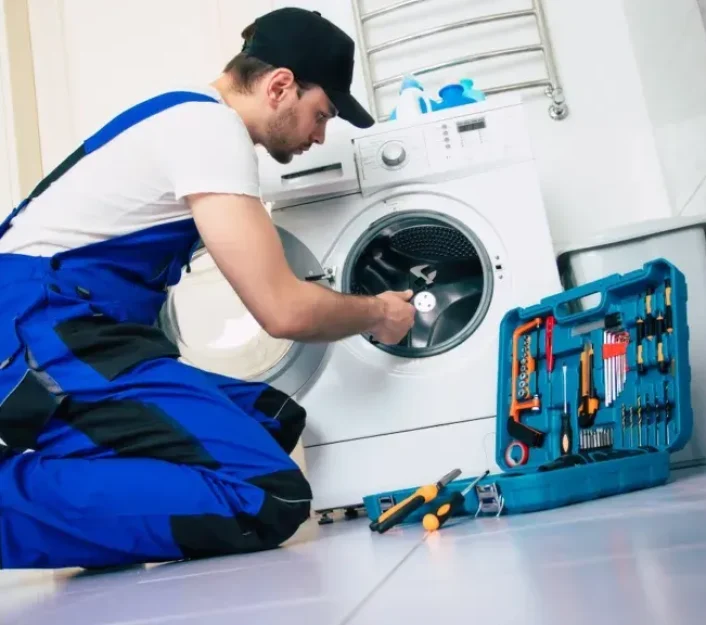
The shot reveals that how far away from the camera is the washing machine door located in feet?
5.30

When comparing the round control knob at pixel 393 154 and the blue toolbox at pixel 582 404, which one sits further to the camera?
the round control knob at pixel 393 154

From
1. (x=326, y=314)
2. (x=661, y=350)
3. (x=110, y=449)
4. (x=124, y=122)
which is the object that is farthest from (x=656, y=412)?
(x=124, y=122)

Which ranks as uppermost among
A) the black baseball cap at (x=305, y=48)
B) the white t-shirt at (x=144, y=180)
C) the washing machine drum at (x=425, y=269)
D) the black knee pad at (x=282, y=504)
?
the black baseball cap at (x=305, y=48)

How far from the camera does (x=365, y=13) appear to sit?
2.42m

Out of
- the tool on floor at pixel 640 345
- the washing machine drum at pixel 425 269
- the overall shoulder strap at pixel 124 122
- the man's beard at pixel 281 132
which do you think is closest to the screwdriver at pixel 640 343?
the tool on floor at pixel 640 345

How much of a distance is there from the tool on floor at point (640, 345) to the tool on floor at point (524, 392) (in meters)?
0.21

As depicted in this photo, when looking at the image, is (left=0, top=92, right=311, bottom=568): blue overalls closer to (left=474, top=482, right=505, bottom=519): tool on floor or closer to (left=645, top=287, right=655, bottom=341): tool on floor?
(left=474, top=482, right=505, bottom=519): tool on floor

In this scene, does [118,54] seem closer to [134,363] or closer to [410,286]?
[410,286]

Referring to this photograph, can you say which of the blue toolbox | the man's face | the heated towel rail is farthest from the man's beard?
the heated towel rail

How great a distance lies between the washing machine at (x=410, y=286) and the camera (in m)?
1.56

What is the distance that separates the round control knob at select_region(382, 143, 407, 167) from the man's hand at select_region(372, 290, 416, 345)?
0.34m

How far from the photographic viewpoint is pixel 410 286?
5.81 feet

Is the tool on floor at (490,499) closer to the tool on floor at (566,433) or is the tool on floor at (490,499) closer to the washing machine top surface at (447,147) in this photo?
the tool on floor at (566,433)

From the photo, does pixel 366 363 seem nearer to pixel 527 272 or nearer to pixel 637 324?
pixel 527 272
